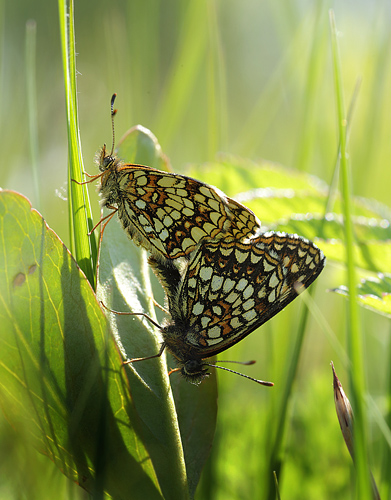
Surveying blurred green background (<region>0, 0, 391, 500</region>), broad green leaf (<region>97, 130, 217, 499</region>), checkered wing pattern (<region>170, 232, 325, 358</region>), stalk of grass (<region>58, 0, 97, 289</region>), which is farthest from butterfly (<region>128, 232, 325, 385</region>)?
stalk of grass (<region>58, 0, 97, 289</region>)

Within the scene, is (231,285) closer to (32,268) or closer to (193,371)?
(193,371)

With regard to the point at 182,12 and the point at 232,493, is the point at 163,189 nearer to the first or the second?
the point at 232,493

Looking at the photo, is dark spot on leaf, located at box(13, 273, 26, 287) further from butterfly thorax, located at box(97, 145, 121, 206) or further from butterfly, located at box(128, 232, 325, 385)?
butterfly thorax, located at box(97, 145, 121, 206)

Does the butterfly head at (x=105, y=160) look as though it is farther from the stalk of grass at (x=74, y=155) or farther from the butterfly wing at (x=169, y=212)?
the stalk of grass at (x=74, y=155)

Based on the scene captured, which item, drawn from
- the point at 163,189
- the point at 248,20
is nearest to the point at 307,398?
the point at 163,189

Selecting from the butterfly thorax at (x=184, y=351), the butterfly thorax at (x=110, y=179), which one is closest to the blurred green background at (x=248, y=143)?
the butterfly thorax at (x=110, y=179)
